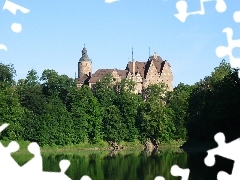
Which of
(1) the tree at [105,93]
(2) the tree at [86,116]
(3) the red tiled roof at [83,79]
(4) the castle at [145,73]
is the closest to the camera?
(2) the tree at [86,116]

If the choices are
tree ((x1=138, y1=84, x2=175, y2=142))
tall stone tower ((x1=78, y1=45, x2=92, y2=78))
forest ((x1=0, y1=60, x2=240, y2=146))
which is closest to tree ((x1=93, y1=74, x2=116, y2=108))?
forest ((x1=0, y1=60, x2=240, y2=146))

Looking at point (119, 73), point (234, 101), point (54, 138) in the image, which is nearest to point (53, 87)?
point (54, 138)

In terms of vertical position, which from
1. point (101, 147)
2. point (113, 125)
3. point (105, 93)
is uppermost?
point (105, 93)

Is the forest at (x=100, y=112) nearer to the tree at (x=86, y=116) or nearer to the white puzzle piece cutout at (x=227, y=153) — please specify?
the tree at (x=86, y=116)

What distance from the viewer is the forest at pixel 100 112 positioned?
1828 inches

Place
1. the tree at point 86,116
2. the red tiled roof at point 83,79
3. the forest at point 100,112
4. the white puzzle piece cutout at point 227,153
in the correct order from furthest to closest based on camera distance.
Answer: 1. the red tiled roof at point 83,79
2. the tree at point 86,116
3. the forest at point 100,112
4. the white puzzle piece cutout at point 227,153

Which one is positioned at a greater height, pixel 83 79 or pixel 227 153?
pixel 83 79

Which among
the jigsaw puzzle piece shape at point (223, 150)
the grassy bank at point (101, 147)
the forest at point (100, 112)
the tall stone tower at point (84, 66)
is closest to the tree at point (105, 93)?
the forest at point (100, 112)

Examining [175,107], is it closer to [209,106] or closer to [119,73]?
[209,106]

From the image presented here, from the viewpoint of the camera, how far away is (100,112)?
170ft

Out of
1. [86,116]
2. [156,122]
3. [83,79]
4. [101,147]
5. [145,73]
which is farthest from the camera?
[83,79]

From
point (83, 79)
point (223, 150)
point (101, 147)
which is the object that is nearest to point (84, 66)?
point (83, 79)

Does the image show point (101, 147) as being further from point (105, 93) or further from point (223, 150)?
point (223, 150)

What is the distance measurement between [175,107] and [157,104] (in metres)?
2.11
